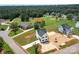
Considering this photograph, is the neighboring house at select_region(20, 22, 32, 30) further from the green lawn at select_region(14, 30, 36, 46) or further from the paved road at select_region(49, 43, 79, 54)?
the paved road at select_region(49, 43, 79, 54)

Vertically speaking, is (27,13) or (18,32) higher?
(27,13)

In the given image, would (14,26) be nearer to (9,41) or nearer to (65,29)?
(9,41)

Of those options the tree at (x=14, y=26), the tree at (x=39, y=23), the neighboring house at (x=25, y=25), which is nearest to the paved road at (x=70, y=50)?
the tree at (x=39, y=23)

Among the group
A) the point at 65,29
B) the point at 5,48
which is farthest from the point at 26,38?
the point at 65,29

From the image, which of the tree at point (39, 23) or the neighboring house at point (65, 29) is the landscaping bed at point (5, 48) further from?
the neighboring house at point (65, 29)
